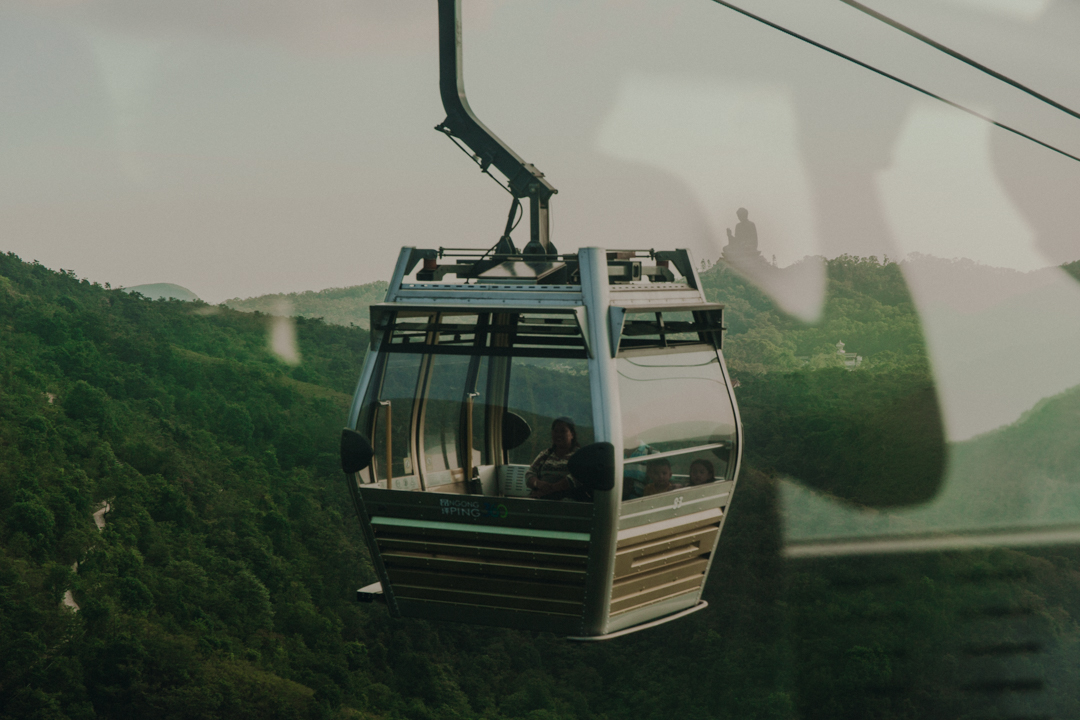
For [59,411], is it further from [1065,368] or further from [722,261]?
A: [1065,368]

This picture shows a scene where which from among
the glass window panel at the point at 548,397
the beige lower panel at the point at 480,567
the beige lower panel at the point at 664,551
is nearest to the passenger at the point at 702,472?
the beige lower panel at the point at 664,551

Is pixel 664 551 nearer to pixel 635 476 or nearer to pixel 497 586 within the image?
pixel 635 476

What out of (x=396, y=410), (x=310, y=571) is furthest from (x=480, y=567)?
(x=310, y=571)

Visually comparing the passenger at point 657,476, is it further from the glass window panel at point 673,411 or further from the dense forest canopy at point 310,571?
the dense forest canopy at point 310,571

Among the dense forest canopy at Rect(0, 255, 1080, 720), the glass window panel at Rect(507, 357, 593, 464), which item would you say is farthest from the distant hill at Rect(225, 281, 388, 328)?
the glass window panel at Rect(507, 357, 593, 464)

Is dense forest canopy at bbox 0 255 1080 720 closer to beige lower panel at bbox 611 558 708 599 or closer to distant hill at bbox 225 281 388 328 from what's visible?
distant hill at bbox 225 281 388 328

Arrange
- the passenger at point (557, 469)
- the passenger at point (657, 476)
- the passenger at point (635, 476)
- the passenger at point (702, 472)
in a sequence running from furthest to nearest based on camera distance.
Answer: the passenger at point (702, 472) → the passenger at point (557, 469) → the passenger at point (657, 476) → the passenger at point (635, 476)

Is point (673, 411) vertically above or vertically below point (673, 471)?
above
